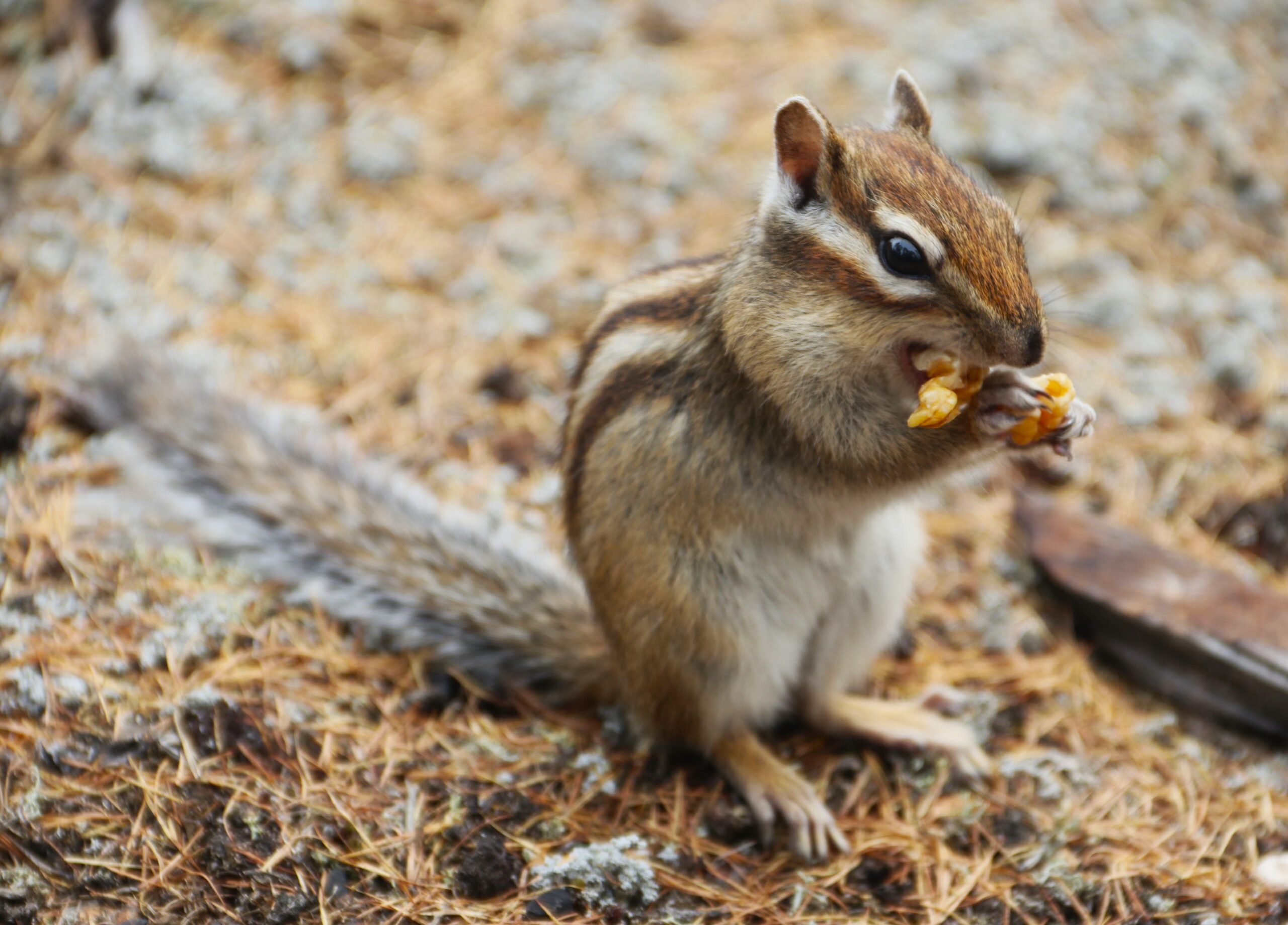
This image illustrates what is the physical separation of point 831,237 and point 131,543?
1.88m

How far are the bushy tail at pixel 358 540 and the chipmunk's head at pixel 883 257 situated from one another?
0.94m

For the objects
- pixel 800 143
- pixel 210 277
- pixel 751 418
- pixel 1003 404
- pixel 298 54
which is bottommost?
pixel 210 277

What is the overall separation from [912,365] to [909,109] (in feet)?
2.10

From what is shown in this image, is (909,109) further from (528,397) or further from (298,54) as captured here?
(298,54)

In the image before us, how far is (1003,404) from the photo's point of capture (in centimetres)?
225

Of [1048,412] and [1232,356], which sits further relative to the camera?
[1232,356]

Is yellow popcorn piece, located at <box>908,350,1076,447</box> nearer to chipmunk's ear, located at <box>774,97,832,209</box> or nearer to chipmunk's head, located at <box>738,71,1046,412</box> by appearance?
chipmunk's head, located at <box>738,71,1046,412</box>

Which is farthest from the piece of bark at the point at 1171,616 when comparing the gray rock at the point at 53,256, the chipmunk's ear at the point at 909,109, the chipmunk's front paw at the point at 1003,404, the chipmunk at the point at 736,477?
the gray rock at the point at 53,256

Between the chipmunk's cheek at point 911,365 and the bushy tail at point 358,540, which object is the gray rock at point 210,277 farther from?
the chipmunk's cheek at point 911,365

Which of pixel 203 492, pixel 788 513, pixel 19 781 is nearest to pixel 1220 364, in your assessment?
pixel 788 513

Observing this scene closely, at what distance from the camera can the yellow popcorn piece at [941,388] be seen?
213 cm

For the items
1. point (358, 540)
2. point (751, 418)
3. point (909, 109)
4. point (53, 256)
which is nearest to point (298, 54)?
point (53, 256)

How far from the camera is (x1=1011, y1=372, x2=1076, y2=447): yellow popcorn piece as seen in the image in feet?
7.29

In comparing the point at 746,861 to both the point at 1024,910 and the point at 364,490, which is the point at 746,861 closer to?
the point at 1024,910
